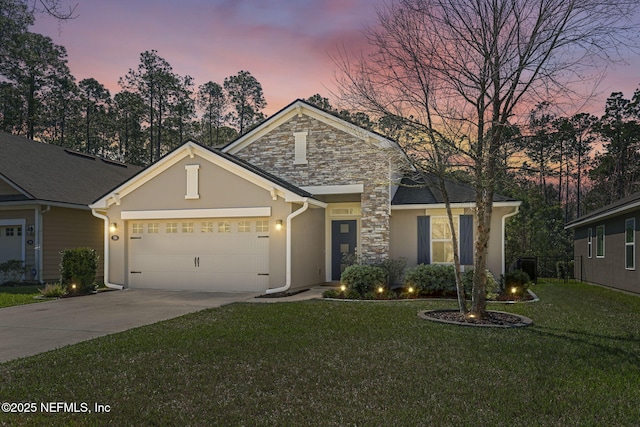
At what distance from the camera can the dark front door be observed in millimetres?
16031

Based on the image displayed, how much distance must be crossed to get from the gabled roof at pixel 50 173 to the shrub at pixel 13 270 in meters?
2.09

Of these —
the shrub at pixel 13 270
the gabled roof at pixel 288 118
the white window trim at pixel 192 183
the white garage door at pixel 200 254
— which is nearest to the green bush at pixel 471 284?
the gabled roof at pixel 288 118

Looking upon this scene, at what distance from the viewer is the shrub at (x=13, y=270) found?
52.0ft

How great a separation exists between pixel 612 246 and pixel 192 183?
1382 cm

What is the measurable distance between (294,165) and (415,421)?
40.0ft

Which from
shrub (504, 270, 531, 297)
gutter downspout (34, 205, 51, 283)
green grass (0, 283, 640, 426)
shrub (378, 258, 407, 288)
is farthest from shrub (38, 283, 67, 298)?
shrub (504, 270, 531, 297)

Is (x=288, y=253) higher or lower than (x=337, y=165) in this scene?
lower

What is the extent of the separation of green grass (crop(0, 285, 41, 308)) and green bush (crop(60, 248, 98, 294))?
94 centimetres

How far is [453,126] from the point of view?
9281 millimetres

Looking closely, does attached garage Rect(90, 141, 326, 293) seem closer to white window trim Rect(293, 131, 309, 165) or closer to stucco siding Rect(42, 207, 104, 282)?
white window trim Rect(293, 131, 309, 165)

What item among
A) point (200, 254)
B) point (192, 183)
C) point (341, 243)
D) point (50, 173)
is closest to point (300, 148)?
point (341, 243)

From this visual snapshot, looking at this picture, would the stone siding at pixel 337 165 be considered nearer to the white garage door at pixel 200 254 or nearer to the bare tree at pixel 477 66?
the white garage door at pixel 200 254

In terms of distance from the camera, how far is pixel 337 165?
595 inches

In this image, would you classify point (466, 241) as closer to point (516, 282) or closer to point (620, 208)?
point (516, 282)
